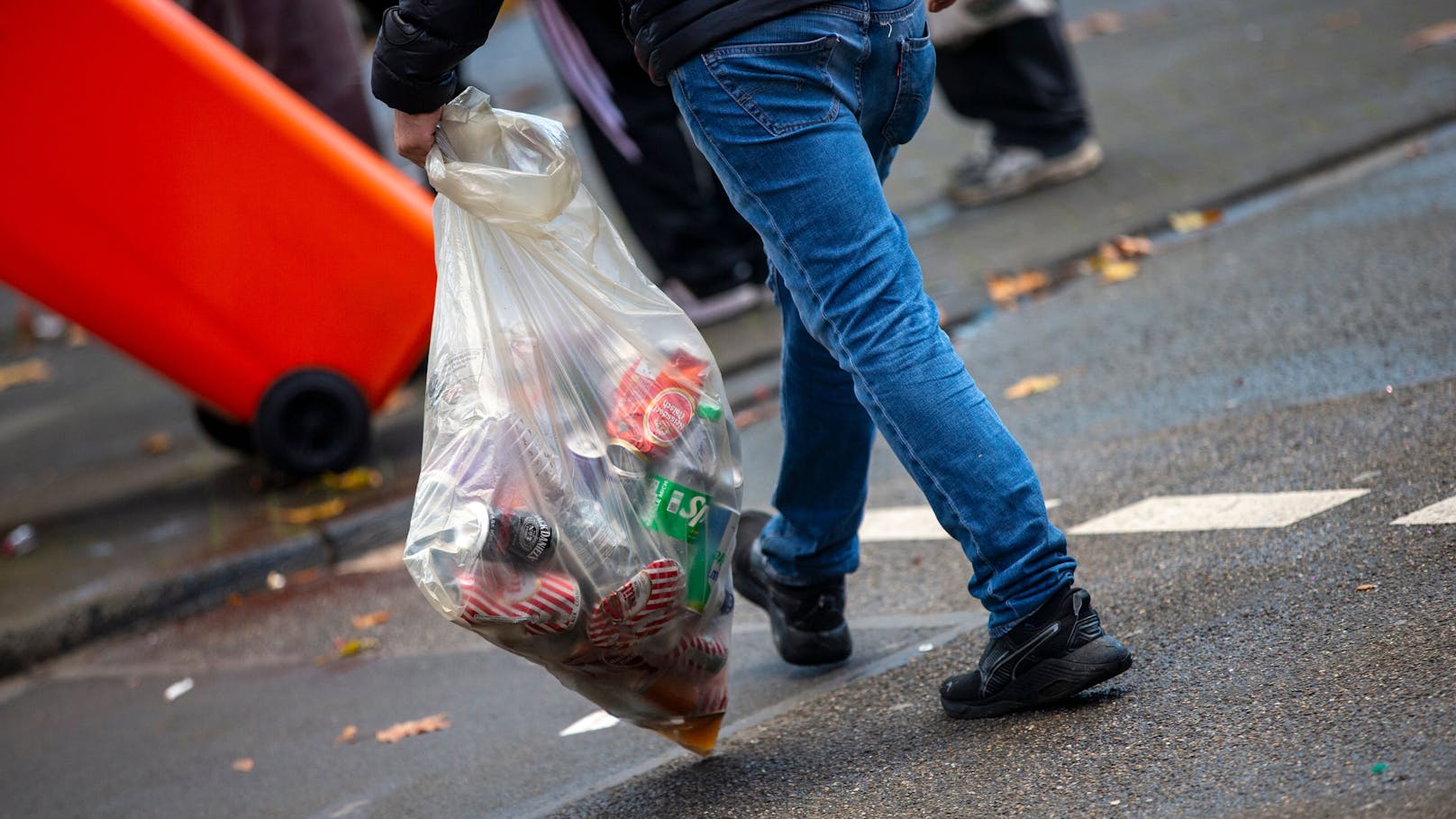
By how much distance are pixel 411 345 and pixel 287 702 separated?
1.40 m

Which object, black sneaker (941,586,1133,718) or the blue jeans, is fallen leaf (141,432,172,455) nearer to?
the blue jeans

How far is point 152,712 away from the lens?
136 inches

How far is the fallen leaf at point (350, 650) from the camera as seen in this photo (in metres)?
3.52

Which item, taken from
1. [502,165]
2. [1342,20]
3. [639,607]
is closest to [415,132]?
[502,165]

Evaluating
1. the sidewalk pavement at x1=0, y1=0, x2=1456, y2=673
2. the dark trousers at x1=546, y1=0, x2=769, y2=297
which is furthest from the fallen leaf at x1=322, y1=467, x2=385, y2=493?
the dark trousers at x1=546, y1=0, x2=769, y2=297

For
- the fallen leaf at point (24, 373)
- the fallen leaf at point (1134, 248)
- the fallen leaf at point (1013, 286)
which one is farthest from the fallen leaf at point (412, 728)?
the fallen leaf at point (24, 373)

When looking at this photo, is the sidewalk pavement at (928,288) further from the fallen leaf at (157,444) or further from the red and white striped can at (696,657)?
the red and white striped can at (696,657)

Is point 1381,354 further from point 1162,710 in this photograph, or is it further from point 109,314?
point 109,314

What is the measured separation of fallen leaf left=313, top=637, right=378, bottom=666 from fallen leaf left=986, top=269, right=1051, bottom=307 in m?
2.47

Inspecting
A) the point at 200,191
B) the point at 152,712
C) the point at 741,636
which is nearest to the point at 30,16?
the point at 200,191

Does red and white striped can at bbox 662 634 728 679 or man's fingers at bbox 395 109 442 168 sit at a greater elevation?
man's fingers at bbox 395 109 442 168

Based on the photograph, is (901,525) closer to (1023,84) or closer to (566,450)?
(566,450)

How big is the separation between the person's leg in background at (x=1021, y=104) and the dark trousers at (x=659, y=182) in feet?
4.08

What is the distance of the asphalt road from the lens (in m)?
2.00
